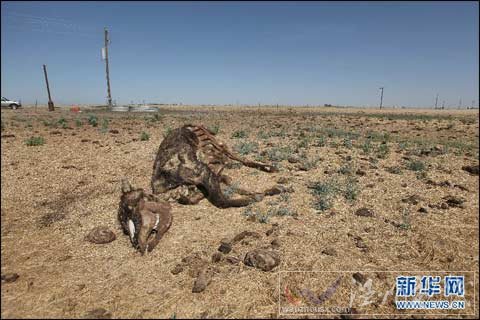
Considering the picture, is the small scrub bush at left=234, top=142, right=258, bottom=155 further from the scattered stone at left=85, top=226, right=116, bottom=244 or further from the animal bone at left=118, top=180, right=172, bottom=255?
the scattered stone at left=85, top=226, right=116, bottom=244

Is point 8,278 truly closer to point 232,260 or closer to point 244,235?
point 232,260

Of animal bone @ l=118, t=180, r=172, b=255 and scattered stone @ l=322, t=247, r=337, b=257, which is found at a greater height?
animal bone @ l=118, t=180, r=172, b=255

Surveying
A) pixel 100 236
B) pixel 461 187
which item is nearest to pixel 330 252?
pixel 461 187

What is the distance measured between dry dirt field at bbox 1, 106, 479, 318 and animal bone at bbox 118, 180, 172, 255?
19 centimetres

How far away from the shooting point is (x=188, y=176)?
667 centimetres

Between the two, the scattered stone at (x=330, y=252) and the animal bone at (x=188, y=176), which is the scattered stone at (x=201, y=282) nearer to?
the scattered stone at (x=330, y=252)

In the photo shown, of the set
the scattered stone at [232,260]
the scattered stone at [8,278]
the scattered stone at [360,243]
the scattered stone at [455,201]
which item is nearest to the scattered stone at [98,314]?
the scattered stone at [8,278]

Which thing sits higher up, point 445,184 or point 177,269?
point 445,184

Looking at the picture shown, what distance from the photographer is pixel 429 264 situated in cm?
415

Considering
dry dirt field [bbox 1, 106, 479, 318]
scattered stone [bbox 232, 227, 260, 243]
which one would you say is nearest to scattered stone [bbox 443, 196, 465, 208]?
dry dirt field [bbox 1, 106, 479, 318]

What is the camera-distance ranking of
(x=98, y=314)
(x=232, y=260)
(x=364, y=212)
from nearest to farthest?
(x=98, y=314)
(x=232, y=260)
(x=364, y=212)

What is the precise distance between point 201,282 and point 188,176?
302cm

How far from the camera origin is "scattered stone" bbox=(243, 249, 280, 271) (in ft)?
14.5

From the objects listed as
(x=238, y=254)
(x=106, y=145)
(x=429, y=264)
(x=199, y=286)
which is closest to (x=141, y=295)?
(x=199, y=286)
